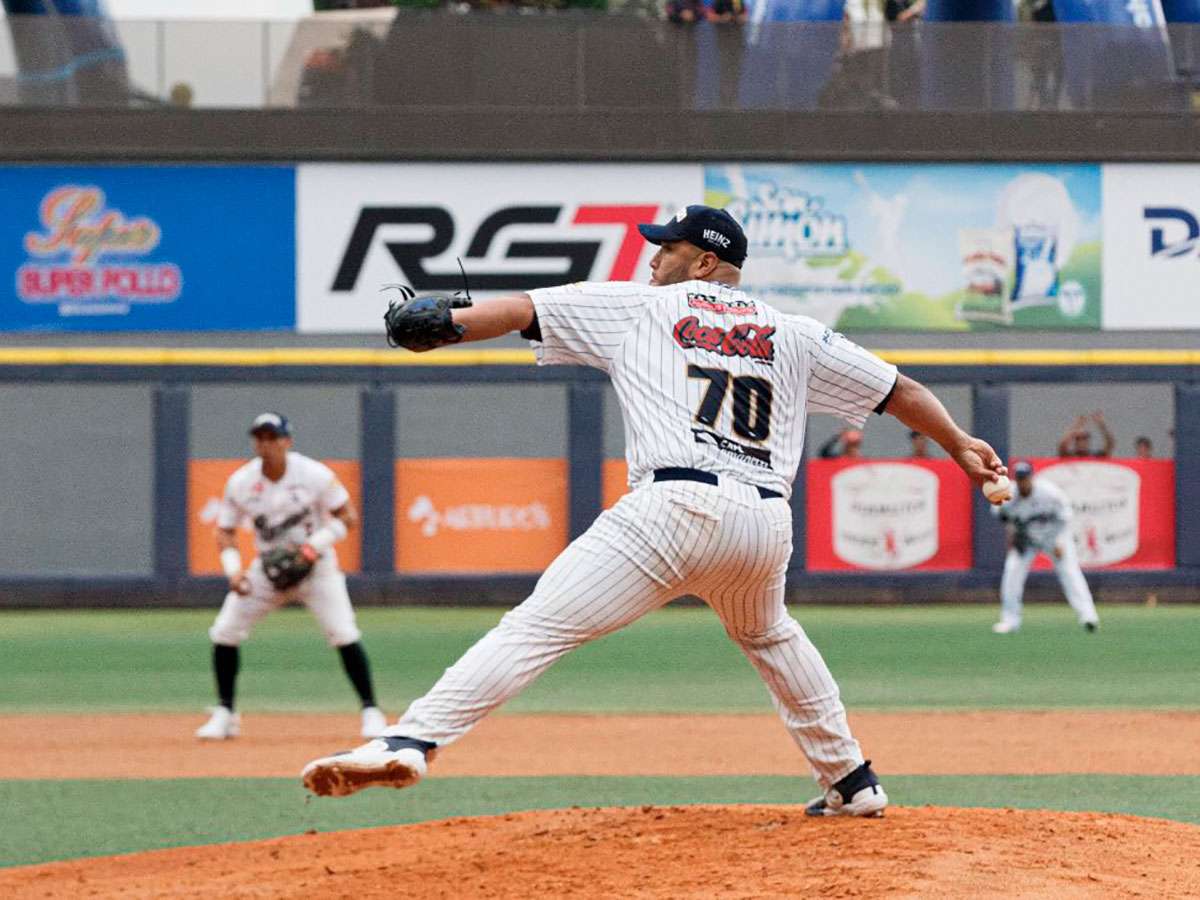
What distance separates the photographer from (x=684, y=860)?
5.48 meters

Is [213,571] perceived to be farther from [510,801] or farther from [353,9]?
[510,801]

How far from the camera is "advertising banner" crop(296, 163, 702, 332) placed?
22500mm

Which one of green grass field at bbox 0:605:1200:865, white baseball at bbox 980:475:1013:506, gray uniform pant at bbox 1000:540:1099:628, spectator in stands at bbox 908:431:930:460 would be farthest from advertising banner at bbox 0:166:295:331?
white baseball at bbox 980:475:1013:506

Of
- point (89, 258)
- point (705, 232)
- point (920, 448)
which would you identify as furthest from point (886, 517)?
point (705, 232)

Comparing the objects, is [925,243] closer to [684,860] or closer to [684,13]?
[684,13]

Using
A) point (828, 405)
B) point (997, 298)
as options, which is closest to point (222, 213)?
point (997, 298)

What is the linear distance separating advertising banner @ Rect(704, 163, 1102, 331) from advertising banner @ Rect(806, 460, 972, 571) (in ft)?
8.65

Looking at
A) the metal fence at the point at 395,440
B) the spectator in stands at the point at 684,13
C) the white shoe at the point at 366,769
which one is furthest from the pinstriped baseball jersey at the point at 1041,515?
the white shoe at the point at 366,769

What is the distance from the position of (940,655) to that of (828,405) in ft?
33.4

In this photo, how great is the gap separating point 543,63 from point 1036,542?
899 cm

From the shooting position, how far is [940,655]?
15492mm

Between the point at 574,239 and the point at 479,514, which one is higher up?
the point at 574,239

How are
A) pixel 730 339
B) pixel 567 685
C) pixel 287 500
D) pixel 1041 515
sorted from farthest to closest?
pixel 1041 515
pixel 567 685
pixel 287 500
pixel 730 339

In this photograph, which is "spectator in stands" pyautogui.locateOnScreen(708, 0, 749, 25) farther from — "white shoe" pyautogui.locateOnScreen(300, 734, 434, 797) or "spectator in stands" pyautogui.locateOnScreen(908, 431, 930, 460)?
"white shoe" pyautogui.locateOnScreen(300, 734, 434, 797)
